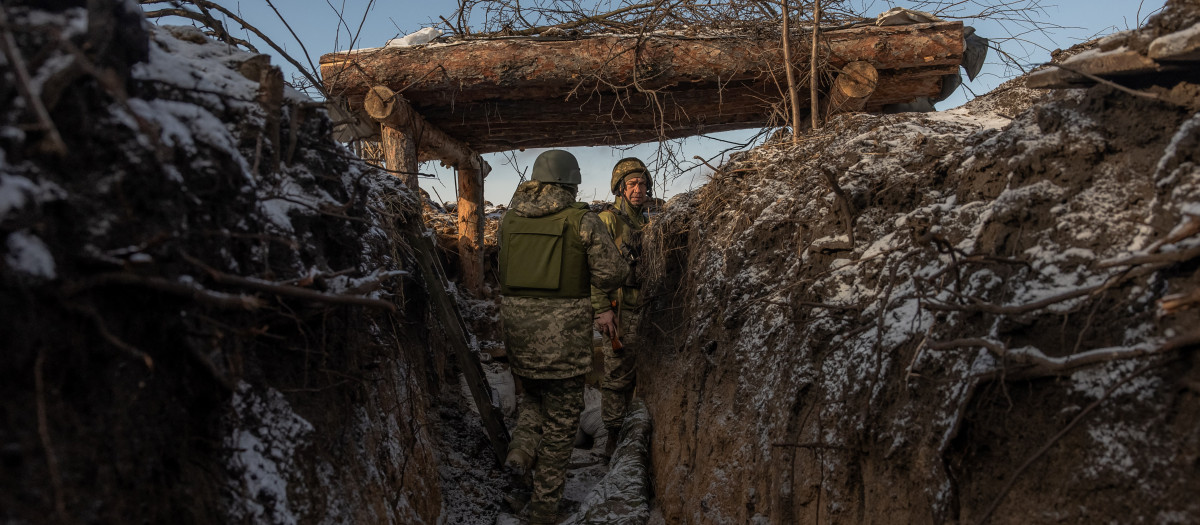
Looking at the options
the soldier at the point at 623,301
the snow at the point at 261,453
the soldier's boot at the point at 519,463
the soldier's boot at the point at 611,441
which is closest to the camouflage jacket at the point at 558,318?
the soldier's boot at the point at 519,463

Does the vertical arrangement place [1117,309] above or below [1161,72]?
below

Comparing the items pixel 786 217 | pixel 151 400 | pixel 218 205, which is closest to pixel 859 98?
pixel 786 217

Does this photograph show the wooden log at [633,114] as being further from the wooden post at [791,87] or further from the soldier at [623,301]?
the wooden post at [791,87]

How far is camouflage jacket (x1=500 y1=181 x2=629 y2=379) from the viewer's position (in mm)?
4125

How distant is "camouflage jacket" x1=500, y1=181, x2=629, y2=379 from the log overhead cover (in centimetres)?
129

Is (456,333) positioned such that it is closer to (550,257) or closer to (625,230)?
(550,257)

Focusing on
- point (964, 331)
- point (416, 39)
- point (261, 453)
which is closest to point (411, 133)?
point (416, 39)

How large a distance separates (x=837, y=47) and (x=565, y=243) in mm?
2579

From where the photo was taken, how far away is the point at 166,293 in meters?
1.47

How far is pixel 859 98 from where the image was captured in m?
5.10

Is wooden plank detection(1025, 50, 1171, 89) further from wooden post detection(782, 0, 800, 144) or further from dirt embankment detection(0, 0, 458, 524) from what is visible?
dirt embankment detection(0, 0, 458, 524)

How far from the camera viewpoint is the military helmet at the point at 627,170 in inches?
223

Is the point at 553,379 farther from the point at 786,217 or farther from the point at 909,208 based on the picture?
the point at 909,208

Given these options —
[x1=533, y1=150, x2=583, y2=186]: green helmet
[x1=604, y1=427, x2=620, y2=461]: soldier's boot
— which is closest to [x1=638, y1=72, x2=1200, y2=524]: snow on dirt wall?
[x1=533, y1=150, x2=583, y2=186]: green helmet
